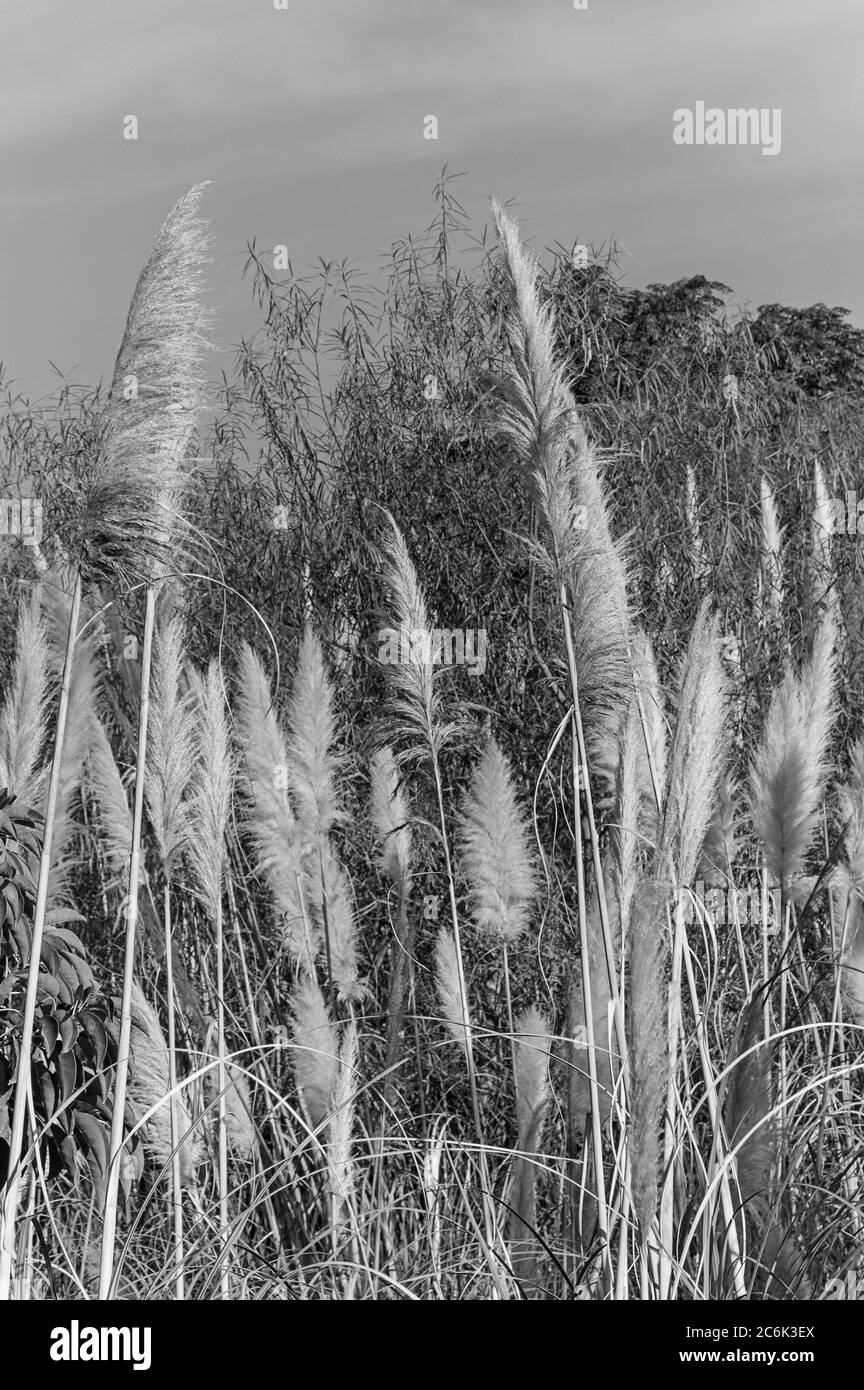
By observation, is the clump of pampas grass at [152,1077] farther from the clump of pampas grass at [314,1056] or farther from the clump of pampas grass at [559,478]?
the clump of pampas grass at [559,478]

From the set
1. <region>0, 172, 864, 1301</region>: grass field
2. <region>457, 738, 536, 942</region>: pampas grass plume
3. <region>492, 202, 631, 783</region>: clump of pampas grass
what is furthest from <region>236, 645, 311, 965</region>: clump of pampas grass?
<region>492, 202, 631, 783</region>: clump of pampas grass

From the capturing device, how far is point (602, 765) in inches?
129

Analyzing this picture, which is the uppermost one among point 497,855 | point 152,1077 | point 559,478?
point 559,478

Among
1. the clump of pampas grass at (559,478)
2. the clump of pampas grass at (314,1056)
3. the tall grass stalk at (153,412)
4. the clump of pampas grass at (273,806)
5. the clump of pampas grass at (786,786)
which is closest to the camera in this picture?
the tall grass stalk at (153,412)

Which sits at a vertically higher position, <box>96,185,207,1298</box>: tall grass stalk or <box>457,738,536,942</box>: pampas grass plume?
<box>96,185,207,1298</box>: tall grass stalk

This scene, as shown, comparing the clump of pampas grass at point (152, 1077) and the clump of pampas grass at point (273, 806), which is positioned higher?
the clump of pampas grass at point (273, 806)

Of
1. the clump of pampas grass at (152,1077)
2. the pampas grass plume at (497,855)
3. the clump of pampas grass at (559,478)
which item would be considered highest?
the clump of pampas grass at (559,478)

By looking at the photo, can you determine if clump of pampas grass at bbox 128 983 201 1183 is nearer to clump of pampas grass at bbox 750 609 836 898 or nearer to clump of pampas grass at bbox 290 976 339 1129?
clump of pampas grass at bbox 290 976 339 1129

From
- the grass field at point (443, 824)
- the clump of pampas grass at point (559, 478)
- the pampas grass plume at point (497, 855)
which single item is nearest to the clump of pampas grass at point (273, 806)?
the grass field at point (443, 824)

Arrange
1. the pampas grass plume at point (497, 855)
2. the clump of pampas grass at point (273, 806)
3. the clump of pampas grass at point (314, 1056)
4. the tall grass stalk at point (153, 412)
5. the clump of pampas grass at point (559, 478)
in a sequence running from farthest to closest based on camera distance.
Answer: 1. the clump of pampas grass at point (273, 806)
2. the pampas grass plume at point (497, 855)
3. the clump of pampas grass at point (314, 1056)
4. the clump of pampas grass at point (559, 478)
5. the tall grass stalk at point (153, 412)

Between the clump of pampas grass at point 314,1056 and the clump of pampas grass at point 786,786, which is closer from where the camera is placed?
the clump of pampas grass at point 786,786

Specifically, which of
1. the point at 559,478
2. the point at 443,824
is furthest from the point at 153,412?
the point at 443,824

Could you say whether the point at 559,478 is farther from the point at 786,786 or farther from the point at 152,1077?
the point at 152,1077
